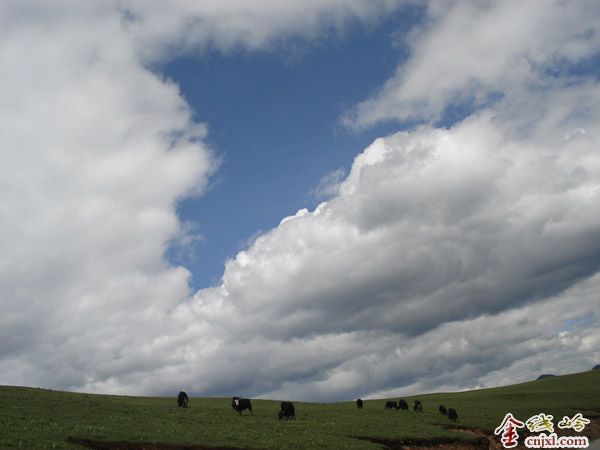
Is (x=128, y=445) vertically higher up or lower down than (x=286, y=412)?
lower down

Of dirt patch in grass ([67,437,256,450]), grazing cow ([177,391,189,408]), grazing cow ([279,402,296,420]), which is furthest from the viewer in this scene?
grazing cow ([177,391,189,408])

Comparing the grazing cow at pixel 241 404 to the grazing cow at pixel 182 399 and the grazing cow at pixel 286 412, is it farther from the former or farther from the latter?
the grazing cow at pixel 182 399

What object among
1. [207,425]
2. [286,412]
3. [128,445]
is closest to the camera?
[128,445]

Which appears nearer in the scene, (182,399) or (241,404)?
(241,404)

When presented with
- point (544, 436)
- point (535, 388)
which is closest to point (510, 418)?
point (544, 436)

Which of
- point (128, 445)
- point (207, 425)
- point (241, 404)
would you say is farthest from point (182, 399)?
point (128, 445)

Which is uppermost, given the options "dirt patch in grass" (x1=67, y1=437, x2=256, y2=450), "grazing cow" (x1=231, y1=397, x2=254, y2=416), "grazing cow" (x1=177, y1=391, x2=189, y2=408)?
"grazing cow" (x1=177, y1=391, x2=189, y2=408)

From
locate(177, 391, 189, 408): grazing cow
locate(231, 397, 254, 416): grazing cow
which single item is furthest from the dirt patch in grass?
locate(177, 391, 189, 408): grazing cow

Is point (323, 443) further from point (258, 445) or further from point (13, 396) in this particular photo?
point (13, 396)

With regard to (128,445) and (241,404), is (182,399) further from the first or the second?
(128,445)

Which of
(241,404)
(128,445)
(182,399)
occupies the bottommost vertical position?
(128,445)

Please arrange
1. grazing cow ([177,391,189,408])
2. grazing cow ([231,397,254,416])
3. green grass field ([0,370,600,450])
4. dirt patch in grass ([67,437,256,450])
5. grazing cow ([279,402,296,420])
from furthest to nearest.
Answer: grazing cow ([177,391,189,408]) < grazing cow ([231,397,254,416]) < grazing cow ([279,402,296,420]) < green grass field ([0,370,600,450]) < dirt patch in grass ([67,437,256,450])

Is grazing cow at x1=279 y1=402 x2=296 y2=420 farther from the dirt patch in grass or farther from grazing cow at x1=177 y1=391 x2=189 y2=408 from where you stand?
the dirt patch in grass

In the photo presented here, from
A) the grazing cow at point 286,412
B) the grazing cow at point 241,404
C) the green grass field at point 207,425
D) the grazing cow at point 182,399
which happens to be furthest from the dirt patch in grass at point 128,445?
the grazing cow at point 182,399
